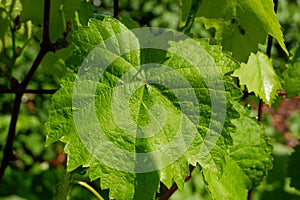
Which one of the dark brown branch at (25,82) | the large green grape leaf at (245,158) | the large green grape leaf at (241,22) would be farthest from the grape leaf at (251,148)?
the dark brown branch at (25,82)

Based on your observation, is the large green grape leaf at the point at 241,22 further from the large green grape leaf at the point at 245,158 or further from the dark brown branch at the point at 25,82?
the dark brown branch at the point at 25,82

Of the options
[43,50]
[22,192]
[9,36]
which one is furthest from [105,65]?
[22,192]

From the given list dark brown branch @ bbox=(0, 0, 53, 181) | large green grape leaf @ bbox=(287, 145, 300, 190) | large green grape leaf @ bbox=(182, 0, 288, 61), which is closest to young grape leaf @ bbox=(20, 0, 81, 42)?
dark brown branch @ bbox=(0, 0, 53, 181)

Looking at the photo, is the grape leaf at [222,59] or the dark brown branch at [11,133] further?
the dark brown branch at [11,133]

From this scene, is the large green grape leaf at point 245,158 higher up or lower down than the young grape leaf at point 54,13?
lower down

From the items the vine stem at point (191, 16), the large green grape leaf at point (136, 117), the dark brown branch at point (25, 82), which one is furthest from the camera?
the dark brown branch at point (25, 82)

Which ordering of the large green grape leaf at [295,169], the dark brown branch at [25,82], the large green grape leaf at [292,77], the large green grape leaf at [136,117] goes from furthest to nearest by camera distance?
the large green grape leaf at [295,169] → the large green grape leaf at [292,77] → the dark brown branch at [25,82] → the large green grape leaf at [136,117]

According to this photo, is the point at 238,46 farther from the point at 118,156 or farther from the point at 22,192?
the point at 22,192
